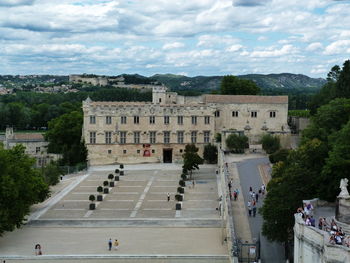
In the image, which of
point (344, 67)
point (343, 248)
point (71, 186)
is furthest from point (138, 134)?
point (343, 248)

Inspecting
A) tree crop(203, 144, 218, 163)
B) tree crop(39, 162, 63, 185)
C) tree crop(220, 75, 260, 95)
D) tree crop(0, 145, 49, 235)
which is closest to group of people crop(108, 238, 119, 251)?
tree crop(0, 145, 49, 235)

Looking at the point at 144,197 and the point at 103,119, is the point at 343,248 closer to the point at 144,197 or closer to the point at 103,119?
the point at 144,197

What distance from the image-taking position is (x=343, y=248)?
2019cm

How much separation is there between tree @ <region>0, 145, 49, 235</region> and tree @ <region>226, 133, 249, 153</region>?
2655cm

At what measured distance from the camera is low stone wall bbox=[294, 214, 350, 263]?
2036 cm

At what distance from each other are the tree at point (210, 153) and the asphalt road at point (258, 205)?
27.9 feet

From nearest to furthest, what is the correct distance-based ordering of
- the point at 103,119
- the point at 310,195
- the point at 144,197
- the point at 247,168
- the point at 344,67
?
the point at 310,195, the point at 144,197, the point at 247,168, the point at 344,67, the point at 103,119

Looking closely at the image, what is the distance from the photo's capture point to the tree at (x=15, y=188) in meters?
37.3

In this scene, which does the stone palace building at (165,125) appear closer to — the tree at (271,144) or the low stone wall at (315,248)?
the tree at (271,144)

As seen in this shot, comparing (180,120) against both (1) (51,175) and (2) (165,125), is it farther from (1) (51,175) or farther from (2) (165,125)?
(1) (51,175)

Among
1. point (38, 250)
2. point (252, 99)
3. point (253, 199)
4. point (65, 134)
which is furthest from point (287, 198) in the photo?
point (65, 134)

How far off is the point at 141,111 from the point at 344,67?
24592 mm

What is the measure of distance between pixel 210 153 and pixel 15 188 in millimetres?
33803

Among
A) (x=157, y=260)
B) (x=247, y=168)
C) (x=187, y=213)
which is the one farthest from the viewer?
(x=247, y=168)
